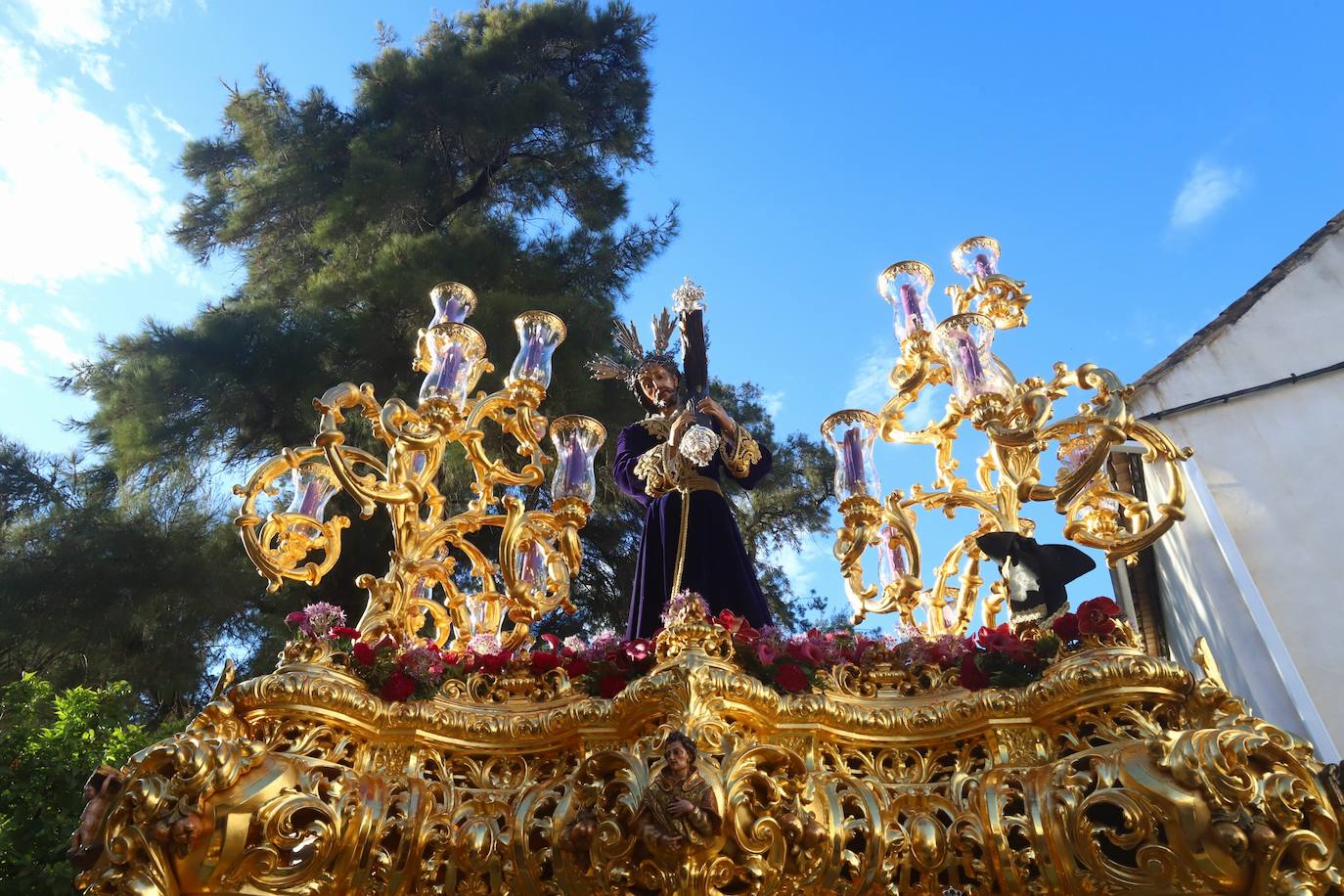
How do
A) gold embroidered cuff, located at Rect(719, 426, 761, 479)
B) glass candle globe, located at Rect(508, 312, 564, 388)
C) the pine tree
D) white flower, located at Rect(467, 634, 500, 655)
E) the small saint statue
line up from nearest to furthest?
1. the small saint statue
2. white flower, located at Rect(467, 634, 500, 655)
3. glass candle globe, located at Rect(508, 312, 564, 388)
4. gold embroidered cuff, located at Rect(719, 426, 761, 479)
5. the pine tree

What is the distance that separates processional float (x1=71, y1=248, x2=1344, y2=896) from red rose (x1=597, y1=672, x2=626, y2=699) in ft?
0.38

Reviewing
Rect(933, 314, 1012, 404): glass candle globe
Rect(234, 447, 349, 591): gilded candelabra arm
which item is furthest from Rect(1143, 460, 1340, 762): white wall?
Rect(234, 447, 349, 591): gilded candelabra arm

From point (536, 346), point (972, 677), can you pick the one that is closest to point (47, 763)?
point (536, 346)

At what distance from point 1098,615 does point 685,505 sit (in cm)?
250

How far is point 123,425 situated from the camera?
31.9 ft

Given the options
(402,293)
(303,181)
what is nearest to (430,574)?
(402,293)

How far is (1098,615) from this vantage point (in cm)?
424

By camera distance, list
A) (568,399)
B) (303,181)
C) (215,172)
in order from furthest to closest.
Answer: (215,172), (303,181), (568,399)

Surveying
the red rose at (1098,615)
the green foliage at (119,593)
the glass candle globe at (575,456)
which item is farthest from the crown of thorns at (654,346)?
the green foliage at (119,593)

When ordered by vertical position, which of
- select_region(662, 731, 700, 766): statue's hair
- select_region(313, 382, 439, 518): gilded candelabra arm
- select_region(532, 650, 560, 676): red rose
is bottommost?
select_region(662, 731, 700, 766): statue's hair

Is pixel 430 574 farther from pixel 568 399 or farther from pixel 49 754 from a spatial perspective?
pixel 568 399

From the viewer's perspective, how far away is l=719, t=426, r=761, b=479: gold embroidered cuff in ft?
20.4

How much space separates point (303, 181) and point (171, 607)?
7.07 m

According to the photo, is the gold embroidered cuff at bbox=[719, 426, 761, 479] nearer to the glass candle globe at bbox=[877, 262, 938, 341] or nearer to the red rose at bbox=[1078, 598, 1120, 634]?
the glass candle globe at bbox=[877, 262, 938, 341]
